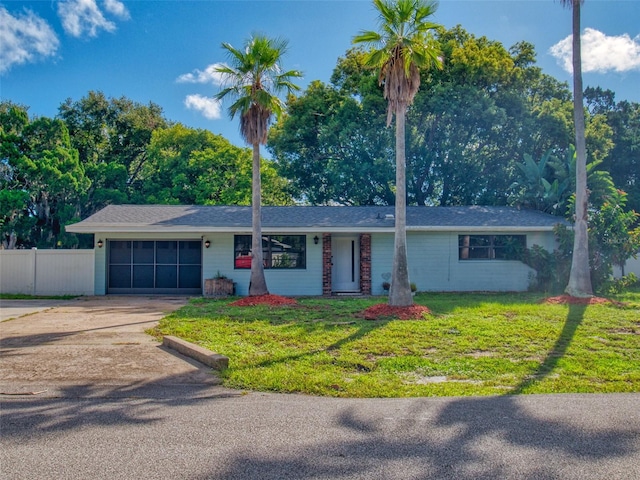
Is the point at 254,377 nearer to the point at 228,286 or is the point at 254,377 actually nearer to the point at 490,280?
the point at 228,286

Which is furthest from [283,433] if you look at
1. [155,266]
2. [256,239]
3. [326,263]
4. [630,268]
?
[630,268]

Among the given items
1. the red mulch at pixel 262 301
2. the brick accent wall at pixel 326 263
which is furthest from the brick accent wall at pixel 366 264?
the red mulch at pixel 262 301

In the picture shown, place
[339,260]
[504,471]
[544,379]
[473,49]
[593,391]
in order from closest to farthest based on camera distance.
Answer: [504,471] → [593,391] → [544,379] → [339,260] → [473,49]

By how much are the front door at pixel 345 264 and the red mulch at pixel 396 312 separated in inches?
234

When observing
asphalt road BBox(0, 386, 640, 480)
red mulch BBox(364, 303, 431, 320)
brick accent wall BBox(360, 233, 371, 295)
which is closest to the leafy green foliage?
Answer: brick accent wall BBox(360, 233, 371, 295)

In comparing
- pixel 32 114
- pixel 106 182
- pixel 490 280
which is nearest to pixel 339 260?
pixel 490 280

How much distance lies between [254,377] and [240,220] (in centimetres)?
1122

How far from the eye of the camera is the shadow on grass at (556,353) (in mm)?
5965

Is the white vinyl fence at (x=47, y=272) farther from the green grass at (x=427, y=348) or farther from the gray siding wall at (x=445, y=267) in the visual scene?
the gray siding wall at (x=445, y=267)

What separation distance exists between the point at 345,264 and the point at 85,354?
35.7 ft

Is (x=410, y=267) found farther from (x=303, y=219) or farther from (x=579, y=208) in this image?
(x=579, y=208)

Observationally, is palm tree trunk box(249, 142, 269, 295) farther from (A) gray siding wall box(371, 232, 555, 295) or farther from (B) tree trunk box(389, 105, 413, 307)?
(A) gray siding wall box(371, 232, 555, 295)

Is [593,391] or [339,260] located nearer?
[593,391]

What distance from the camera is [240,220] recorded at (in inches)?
668
